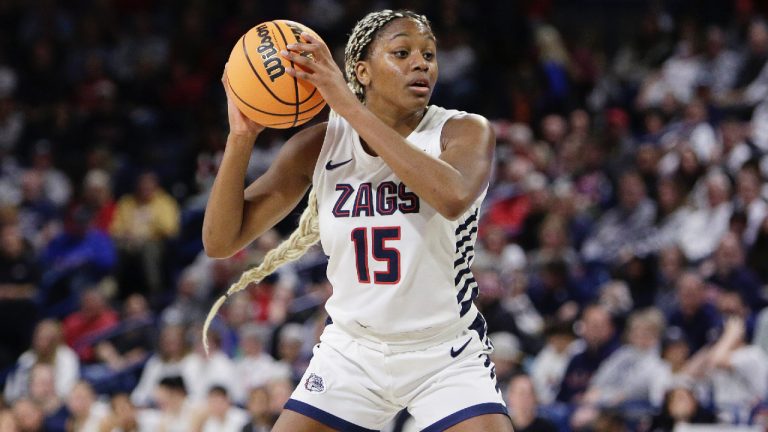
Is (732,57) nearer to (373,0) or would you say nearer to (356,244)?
(373,0)

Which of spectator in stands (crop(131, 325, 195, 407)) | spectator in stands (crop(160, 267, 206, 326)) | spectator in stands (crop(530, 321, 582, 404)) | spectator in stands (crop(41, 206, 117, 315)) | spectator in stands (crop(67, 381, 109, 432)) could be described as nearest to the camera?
spectator in stands (crop(530, 321, 582, 404))

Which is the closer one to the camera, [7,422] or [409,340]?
[409,340]

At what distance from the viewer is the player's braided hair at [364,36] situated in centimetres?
402

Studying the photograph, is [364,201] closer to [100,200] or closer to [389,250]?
[389,250]

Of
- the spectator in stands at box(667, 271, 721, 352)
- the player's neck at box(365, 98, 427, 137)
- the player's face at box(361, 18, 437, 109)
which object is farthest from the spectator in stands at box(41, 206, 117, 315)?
the player's face at box(361, 18, 437, 109)

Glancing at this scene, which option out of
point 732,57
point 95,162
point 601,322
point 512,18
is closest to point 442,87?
point 512,18

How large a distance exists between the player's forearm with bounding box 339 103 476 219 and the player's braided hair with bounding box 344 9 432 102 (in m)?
0.47

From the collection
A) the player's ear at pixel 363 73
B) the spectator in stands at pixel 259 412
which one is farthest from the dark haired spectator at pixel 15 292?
the player's ear at pixel 363 73

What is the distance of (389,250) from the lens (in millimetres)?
3857

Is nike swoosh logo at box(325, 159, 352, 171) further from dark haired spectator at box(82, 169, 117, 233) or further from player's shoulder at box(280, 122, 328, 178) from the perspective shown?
dark haired spectator at box(82, 169, 117, 233)

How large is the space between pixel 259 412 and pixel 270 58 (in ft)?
16.2

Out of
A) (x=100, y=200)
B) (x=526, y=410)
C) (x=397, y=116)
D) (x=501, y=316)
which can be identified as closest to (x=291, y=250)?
(x=397, y=116)

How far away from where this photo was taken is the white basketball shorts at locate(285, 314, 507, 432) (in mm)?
3850

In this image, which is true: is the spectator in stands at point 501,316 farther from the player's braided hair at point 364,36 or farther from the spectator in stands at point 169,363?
the player's braided hair at point 364,36
